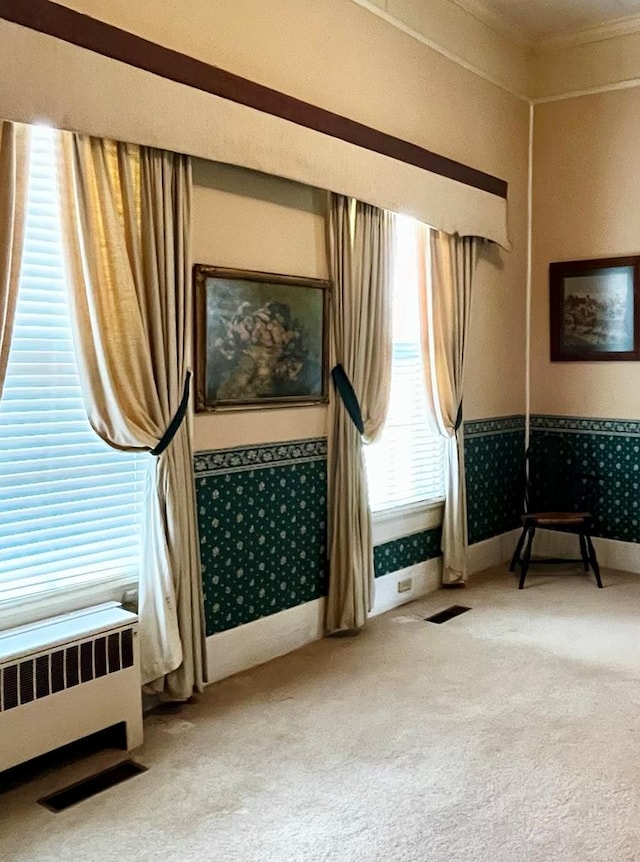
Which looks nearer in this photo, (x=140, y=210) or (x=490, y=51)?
(x=140, y=210)

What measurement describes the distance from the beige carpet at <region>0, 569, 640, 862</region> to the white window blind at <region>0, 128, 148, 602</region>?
0.73m

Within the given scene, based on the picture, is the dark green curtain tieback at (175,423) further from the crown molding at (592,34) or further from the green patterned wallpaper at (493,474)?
the crown molding at (592,34)

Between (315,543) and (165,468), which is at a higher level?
(165,468)

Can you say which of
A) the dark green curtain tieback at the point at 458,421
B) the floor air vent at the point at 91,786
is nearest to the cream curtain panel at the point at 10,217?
the floor air vent at the point at 91,786

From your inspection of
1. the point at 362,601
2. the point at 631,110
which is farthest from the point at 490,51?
the point at 362,601

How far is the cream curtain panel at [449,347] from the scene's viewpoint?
4.89 m

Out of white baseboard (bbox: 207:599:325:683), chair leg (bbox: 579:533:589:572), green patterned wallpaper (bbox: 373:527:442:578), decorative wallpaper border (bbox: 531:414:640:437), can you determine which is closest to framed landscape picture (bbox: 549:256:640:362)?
decorative wallpaper border (bbox: 531:414:640:437)

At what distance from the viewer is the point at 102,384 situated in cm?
315

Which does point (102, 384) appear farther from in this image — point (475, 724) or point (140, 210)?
point (475, 724)

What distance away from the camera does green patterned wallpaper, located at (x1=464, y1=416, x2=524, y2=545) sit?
5461 millimetres

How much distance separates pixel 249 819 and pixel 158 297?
1.92 metres

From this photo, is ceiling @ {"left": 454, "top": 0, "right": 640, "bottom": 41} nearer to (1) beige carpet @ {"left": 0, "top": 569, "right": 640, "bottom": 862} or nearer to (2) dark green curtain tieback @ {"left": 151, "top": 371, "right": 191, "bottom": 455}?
(2) dark green curtain tieback @ {"left": 151, "top": 371, "right": 191, "bottom": 455}

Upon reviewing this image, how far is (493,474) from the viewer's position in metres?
5.67

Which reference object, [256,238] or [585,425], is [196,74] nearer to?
[256,238]
